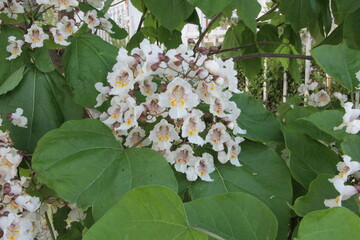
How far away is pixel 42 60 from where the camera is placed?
0.99 metres

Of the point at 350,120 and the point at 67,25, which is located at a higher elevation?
the point at 67,25

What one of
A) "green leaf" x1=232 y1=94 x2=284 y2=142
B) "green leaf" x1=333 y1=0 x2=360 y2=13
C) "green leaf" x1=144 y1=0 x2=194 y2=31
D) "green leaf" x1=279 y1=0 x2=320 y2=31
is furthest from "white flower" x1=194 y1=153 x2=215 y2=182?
"green leaf" x1=279 y1=0 x2=320 y2=31

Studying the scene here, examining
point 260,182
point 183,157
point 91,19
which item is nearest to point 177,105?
point 183,157

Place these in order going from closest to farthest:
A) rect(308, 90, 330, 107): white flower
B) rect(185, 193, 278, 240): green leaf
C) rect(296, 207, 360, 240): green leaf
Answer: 1. rect(296, 207, 360, 240): green leaf
2. rect(185, 193, 278, 240): green leaf
3. rect(308, 90, 330, 107): white flower

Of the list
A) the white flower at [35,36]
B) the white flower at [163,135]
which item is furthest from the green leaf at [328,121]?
the white flower at [35,36]

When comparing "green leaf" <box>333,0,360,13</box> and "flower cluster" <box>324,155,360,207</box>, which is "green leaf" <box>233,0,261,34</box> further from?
"flower cluster" <box>324,155,360,207</box>

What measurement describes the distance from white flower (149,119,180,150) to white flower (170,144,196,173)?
0.09 ft

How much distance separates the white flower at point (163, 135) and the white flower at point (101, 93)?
0.15m

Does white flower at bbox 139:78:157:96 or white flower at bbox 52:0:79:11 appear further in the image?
white flower at bbox 52:0:79:11

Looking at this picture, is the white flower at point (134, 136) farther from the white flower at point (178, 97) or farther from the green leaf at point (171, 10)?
the green leaf at point (171, 10)

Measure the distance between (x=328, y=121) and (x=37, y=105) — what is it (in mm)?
→ 603

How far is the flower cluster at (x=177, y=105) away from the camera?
74 cm

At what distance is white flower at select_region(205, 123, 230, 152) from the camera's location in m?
0.81

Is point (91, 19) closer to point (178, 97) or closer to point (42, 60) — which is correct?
point (42, 60)
